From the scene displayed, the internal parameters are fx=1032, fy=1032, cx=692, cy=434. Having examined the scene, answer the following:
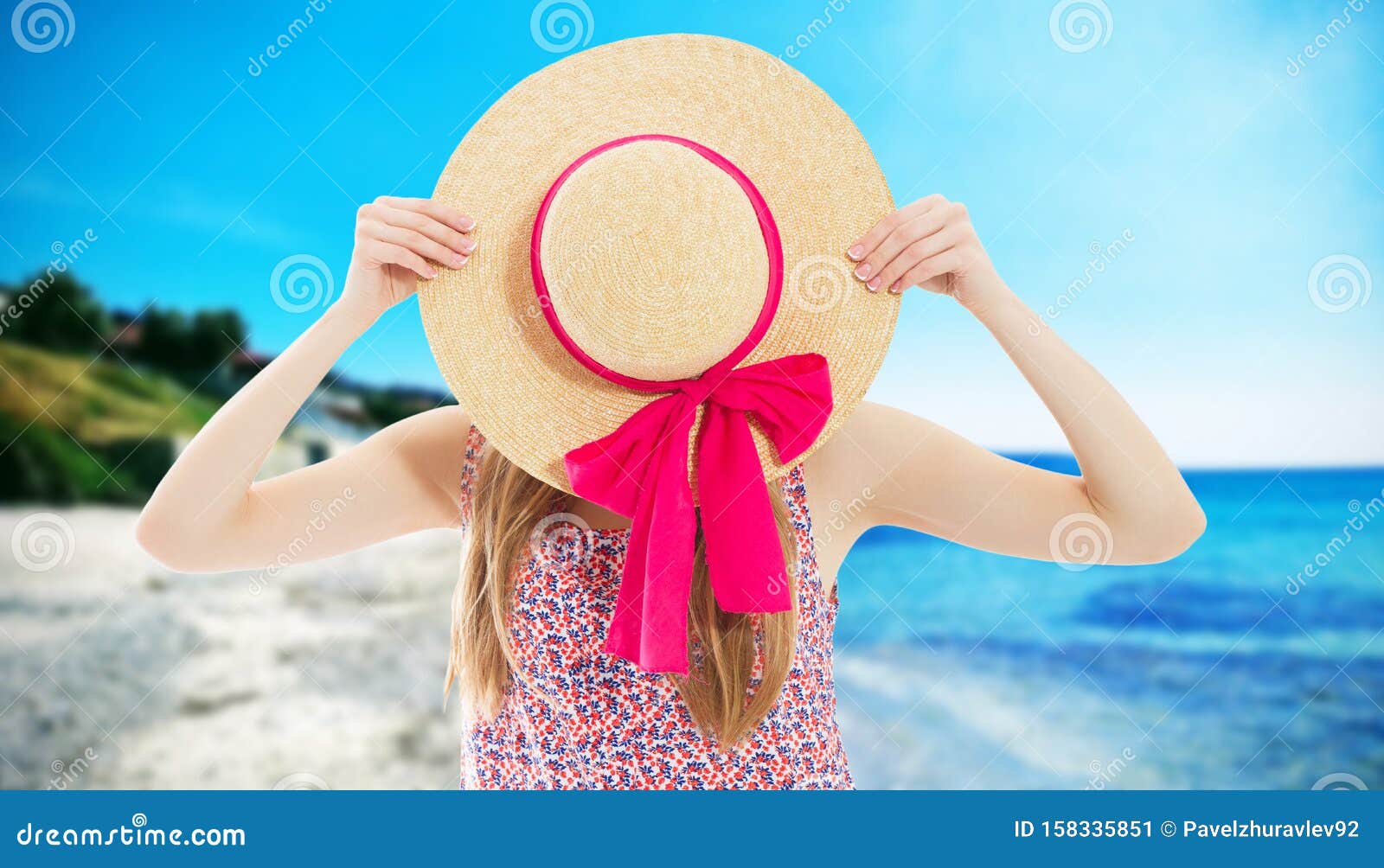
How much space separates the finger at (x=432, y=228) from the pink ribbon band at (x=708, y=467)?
8 cm

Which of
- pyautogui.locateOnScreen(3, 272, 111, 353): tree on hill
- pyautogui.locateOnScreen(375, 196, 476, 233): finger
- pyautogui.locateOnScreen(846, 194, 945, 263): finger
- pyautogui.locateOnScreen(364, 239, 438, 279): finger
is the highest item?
pyautogui.locateOnScreen(3, 272, 111, 353): tree on hill

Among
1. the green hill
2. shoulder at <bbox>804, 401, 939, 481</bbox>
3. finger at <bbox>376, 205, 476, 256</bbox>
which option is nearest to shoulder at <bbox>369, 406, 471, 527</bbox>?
finger at <bbox>376, 205, 476, 256</bbox>

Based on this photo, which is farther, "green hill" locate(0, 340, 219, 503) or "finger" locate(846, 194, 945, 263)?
"green hill" locate(0, 340, 219, 503)

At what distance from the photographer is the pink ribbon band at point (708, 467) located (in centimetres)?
104

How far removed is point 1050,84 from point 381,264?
5855mm

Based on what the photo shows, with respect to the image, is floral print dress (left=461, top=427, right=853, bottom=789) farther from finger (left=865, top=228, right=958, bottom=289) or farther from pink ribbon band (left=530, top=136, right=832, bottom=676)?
finger (left=865, top=228, right=958, bottom=289)

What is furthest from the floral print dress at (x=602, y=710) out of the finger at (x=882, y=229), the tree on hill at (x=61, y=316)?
the tree on hill at (x=61, y=316)

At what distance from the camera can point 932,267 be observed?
105 centimetres

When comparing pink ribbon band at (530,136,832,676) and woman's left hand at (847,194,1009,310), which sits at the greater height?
woman's left hand at (847,194,1009,310)

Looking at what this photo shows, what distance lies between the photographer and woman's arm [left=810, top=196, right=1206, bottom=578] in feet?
3.46

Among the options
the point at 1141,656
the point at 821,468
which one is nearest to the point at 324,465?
the point at 821,468

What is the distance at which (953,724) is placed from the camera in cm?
575

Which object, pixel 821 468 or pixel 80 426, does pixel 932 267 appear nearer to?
pixel 821 468

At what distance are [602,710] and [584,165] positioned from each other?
592mm
